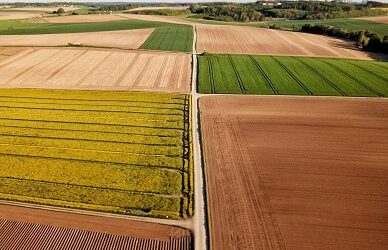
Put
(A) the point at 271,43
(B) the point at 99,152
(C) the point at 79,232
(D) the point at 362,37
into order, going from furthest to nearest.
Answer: (A) the point at 271,43 < (D) the point at 362,37 < (B) the point at 99,152 < (C) the point at 79,232

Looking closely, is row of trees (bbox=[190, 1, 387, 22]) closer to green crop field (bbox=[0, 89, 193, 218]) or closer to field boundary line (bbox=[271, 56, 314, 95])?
field boundary line (bbox=[271, 56, 314, 95])

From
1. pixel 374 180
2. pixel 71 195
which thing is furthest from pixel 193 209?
pixel 374 180

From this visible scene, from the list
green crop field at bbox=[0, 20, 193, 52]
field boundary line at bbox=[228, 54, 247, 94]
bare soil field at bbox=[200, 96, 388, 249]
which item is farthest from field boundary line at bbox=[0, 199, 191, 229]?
green crop field at bbox=[0, 20, 193, 52]

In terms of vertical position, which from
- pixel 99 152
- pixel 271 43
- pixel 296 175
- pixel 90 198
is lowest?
pixel 90 198

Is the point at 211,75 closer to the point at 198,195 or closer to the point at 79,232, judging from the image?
the point at 198,195

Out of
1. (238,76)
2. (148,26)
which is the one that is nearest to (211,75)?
(238,76)

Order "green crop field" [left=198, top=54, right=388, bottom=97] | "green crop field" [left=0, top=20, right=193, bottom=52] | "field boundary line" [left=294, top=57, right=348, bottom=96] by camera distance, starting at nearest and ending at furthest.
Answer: "field boundary line" [left=294, top=57, right=348, bottom=96] → "green crop field" [left=198, top=54, right=388, bottom=97] → "green crop field" [left=0, top=20, right=193, bottom=52]
